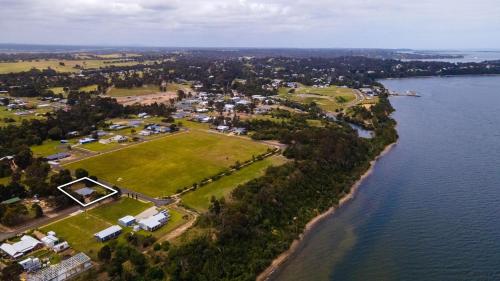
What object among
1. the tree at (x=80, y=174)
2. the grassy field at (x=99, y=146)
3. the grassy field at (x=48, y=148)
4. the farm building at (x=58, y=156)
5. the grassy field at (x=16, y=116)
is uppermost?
the grassy field at (x=16, y=116)

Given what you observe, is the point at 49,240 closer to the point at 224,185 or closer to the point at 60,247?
the point at 60,247

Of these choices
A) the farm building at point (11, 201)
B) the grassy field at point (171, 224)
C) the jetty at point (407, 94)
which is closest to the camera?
the grassy field at point (171, 224)

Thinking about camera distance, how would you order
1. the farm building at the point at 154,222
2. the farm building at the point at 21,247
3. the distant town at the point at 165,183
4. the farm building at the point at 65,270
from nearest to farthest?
the farm building at the point at 65,270
the farm building at the point at 21,247
the distant town at the point at 165,183
the farm building at the point at 154,222

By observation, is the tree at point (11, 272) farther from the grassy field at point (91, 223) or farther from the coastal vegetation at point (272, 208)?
the coastal vegetation at point (272, 208)

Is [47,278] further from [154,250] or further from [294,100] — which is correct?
[294,100]

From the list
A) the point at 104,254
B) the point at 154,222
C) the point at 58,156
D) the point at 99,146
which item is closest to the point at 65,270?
the point at 104,254

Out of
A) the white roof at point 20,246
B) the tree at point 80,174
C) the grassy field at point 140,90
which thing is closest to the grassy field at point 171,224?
the white roof at point 20,246
